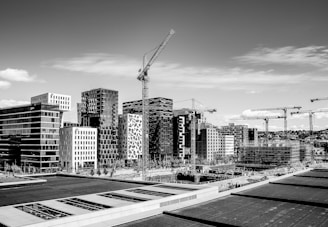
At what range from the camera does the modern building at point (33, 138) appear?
138250 millimetres

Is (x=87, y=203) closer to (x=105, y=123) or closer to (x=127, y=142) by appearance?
(x=105, y=123)

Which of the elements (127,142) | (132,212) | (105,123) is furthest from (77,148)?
(132,212)

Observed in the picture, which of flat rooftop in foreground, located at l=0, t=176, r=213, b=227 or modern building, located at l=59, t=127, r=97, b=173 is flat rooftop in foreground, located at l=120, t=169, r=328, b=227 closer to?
flat rooftop in foreground, located at l=0, t=176, r=213, b=227

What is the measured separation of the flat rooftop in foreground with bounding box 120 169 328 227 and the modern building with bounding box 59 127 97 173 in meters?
113

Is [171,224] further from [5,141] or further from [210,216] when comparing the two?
[5,141]

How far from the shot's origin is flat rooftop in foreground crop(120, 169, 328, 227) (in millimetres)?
38250

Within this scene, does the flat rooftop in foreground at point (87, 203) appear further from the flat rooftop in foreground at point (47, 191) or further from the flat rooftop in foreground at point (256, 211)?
the flat rooftop in foreground at point (256, 211)

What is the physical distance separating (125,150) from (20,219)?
159m

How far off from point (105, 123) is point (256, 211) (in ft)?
509

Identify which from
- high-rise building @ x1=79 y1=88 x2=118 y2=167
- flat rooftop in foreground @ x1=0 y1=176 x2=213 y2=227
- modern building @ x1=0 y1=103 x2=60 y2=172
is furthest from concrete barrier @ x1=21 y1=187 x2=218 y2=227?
high-rise building @ x1=79 y1=88 x2=118 y2=167

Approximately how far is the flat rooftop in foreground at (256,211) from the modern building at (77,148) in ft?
372

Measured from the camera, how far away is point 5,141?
154625mm

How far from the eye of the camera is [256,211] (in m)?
44.5

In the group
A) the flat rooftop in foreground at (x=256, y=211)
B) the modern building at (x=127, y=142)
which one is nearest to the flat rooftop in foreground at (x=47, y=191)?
the flat rooftop in foreground at (x=256, y=211)
